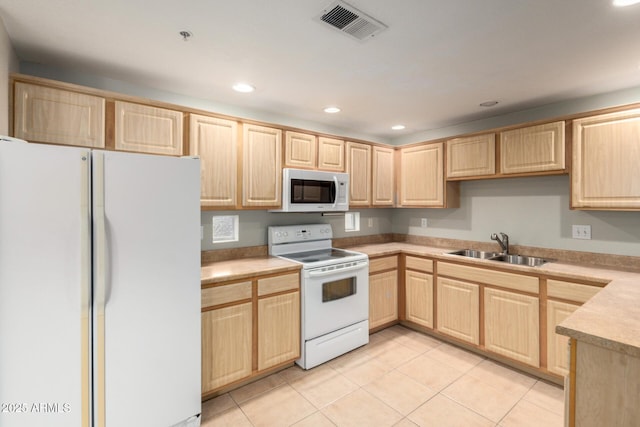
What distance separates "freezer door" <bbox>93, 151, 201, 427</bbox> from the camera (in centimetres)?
161

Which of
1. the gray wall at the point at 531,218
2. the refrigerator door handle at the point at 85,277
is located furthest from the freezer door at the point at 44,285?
the gray wall at the point at 531,218

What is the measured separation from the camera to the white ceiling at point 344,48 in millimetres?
1493

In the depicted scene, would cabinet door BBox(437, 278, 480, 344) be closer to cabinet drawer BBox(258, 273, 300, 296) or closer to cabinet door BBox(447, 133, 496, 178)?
cabinet door BBox(447, 133, 496, 178)

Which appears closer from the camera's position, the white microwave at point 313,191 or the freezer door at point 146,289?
the freezer door at point 146,289

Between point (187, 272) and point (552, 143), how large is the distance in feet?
10.0

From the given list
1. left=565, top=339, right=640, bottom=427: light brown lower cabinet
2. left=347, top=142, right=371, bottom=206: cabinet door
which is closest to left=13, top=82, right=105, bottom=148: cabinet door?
left=347, top=142, right=371, bottom=206: cabinet door

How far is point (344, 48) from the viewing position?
1.86 m

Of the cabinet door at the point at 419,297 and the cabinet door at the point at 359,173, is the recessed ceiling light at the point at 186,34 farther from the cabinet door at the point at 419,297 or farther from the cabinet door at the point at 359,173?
the cabinet door at the point at 419,297

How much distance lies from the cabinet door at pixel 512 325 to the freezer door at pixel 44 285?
117 inches

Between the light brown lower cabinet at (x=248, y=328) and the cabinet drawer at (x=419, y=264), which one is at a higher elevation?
the cabinet drawer at (x=419, y=264)

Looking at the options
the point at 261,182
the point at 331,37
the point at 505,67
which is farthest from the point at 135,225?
the point at 505,67

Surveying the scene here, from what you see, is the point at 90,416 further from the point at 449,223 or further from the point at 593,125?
the point at 593,125

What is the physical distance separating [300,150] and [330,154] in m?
0.40

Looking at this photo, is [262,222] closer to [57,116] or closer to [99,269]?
[99,269]
